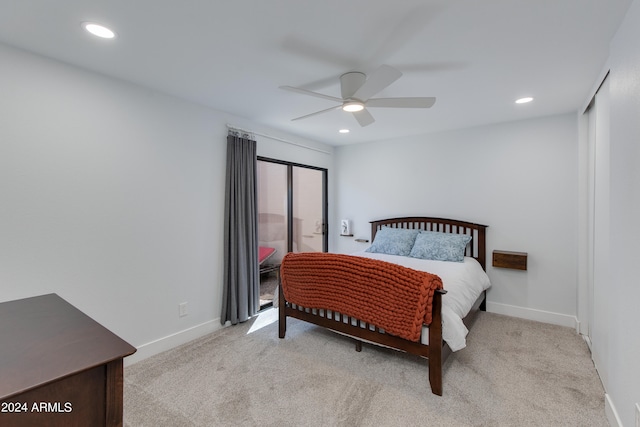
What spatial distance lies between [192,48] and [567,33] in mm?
2340

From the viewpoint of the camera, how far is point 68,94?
7.18 feet

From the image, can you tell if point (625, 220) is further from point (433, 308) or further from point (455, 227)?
point (455, 227)

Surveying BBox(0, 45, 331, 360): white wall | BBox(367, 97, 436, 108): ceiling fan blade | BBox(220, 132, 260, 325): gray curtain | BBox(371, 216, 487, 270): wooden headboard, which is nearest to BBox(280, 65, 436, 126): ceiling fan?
BBox(367, 97, 436, 108): ceiling fan blade

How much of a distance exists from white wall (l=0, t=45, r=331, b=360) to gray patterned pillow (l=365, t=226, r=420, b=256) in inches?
83.1

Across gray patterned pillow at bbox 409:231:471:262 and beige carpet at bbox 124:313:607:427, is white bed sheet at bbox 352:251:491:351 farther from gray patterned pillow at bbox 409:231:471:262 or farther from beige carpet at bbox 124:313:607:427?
beige carpet at bbox 124:313:607:427

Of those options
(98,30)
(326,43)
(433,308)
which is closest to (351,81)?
(326,43)

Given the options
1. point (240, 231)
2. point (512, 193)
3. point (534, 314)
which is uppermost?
point (512, 193)

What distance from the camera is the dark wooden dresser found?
867mm

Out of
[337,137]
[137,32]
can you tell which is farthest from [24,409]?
[337,137]

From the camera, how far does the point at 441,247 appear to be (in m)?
3.65

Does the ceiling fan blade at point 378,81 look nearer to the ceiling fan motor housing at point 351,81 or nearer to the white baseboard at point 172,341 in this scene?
the ceiling fan motor housing at point 351,81

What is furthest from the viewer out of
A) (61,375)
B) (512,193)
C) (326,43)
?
(512,193)

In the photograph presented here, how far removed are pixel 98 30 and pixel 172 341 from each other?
101 inches

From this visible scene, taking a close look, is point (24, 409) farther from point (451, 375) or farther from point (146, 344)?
point (451, 375)
